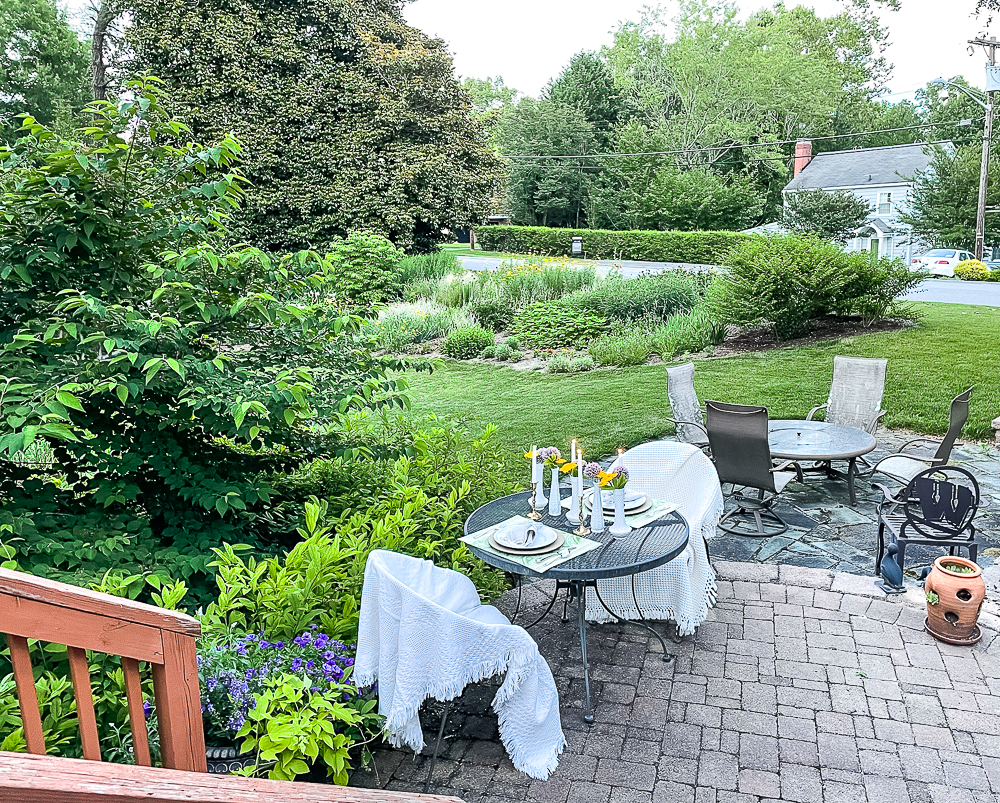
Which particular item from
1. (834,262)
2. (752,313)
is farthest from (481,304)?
(834,262)

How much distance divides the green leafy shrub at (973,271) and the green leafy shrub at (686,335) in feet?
49.7

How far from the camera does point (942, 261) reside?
1013 inches

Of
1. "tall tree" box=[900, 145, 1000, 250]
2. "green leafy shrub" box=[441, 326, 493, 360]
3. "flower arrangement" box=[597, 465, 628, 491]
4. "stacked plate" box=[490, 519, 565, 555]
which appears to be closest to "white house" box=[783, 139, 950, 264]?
"tall tree" box=[900, 145, 1000, 250]

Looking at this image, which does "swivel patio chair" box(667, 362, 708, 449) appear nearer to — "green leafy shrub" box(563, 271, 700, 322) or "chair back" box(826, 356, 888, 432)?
"chair back" box(826, 356, 888, 432)

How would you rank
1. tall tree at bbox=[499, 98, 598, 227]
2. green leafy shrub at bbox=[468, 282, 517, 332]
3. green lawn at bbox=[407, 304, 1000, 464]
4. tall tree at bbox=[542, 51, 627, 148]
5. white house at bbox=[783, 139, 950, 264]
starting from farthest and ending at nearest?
tall tree at bbox=[542, 51, 627, 148] → tall tree at bbox=[499, 98, 598, 227] → white house at bbox=[783, 139, 950, 264] → green leafy shrub at bbox=[468, 282, 517, 332] → green lawn at bbox=[407, 304, 1000, 464]

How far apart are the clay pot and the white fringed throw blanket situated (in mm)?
2357

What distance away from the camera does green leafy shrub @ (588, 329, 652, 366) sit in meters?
11.8

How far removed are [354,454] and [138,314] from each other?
1417 millimetres

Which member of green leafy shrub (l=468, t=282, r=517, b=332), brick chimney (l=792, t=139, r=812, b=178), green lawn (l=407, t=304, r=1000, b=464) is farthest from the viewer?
brick chimney (l=792, t=139, r=812, b=178)

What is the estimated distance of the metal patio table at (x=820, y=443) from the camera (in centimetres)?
568

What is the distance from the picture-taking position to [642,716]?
3426mm

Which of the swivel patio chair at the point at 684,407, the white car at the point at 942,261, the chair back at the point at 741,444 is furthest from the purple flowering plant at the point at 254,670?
the white car at the point at 942,261

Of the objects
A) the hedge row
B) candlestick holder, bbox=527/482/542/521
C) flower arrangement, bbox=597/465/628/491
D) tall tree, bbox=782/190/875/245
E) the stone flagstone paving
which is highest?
tall tree, bbox=782/190/875/245

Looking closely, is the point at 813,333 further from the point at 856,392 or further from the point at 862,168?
the point at 862,168
